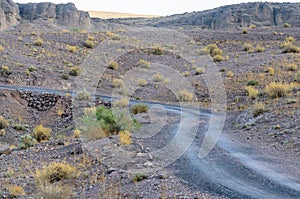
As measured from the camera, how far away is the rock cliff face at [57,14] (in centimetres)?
7944

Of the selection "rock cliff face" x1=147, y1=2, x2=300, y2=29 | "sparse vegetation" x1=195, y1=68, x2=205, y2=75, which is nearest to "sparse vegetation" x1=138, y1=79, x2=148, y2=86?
"sparse vegetation" x1=195, y1=68, x2=205, y2=75

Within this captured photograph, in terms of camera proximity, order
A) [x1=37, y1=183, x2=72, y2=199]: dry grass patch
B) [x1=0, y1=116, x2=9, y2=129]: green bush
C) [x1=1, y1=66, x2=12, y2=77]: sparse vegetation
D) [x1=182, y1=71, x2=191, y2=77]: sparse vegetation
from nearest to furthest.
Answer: [x1=37, y1=183, x2=72, y2=199]: dry grass patch
[x1=0, y1=116, x2=9, y2=129]: green bush
[x1=1, y1=66, x2=12, y2=77]: sparse vegetation
[x1=182, y1=71, x2=191, y2=77]: sparse vegetation

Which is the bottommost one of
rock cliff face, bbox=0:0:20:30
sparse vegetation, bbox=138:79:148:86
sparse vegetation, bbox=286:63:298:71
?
sparse vegetation, bbox=138:79:148:86

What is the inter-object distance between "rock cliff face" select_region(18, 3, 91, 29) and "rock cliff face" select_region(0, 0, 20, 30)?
11.9 ft

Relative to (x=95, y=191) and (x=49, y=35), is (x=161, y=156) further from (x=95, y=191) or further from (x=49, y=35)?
(x=49, y=35)

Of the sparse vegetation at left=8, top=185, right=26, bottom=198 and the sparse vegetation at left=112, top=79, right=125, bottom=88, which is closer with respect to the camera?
the sparse vegetation at left=8, top=185, right=26, bottom=198

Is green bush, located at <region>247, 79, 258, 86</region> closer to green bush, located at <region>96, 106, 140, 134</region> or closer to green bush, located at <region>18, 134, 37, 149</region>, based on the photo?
green bush, located at <region>96, 106, 140, 134</region>

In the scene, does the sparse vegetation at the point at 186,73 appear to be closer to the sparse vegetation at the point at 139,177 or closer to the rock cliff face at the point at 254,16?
the sparse vegetation at the point at 139,177

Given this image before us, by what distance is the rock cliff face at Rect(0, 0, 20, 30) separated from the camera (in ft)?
224

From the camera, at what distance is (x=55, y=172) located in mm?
10336

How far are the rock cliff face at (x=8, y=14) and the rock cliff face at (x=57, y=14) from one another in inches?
143

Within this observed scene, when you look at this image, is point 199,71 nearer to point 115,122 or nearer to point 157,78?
point 157,78

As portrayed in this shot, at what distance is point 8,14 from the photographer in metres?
71.8

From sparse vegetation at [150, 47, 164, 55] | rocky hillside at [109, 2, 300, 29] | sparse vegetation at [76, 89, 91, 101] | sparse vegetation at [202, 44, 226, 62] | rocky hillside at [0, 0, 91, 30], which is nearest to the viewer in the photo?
sparse vegetation at [76, 89, 91, 101]
